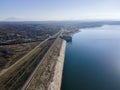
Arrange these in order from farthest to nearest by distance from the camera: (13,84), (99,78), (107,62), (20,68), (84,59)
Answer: (84,59), (107,62), (20,68), (99,78), (13,84)

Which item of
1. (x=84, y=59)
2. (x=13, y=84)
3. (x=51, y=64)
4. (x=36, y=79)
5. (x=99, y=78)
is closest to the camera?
(x=13, y=84)

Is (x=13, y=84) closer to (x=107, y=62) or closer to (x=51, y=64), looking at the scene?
(x=51, y=64)

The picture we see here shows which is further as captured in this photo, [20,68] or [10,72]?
[20,68]

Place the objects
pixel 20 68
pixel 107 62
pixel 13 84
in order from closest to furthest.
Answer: pixel 13 84
pixel 20 68
pixel 107 62

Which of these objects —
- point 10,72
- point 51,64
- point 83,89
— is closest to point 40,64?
point 51,64

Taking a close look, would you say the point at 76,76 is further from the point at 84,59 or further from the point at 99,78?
the point at 84,59

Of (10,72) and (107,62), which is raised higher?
(10,72)

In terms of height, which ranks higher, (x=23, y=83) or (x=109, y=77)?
(x=23, y=83)

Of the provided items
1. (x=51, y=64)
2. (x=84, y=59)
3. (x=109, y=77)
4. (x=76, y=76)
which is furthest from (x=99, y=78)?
(x=84, y=59)

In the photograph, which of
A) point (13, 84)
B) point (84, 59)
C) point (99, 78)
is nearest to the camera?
point (13, 84)
